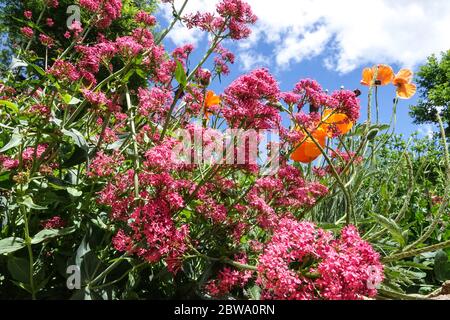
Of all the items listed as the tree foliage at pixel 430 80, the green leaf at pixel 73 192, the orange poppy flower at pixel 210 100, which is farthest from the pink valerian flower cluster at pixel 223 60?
the tree foliage at pixel 430 80

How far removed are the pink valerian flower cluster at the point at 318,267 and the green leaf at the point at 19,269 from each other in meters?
0.74

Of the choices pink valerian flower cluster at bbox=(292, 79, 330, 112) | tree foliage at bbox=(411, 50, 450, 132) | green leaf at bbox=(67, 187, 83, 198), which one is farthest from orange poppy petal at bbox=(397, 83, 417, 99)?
tree foliage at bbox=(411, 50, 450, 132)

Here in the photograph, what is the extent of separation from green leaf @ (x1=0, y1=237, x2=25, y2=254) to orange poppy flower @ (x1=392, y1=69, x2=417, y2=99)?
237cm

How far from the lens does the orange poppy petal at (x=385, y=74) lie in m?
2.52

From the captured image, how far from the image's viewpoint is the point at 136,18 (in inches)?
78.6

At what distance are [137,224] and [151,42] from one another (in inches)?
39.2

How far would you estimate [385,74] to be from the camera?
2523 millimetres

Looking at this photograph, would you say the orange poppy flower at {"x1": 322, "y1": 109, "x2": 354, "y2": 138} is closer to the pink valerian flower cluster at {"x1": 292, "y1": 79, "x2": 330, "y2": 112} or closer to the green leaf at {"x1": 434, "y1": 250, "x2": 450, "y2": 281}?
the pink valerian flower cluster at {"x1": 292, "y1": 79, "x2": 330, "y2": 112}

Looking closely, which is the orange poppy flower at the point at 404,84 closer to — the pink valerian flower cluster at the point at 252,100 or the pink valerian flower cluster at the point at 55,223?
the pink valerian flower cluster at the point at 252,100

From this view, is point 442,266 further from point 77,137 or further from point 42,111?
point 42,111
